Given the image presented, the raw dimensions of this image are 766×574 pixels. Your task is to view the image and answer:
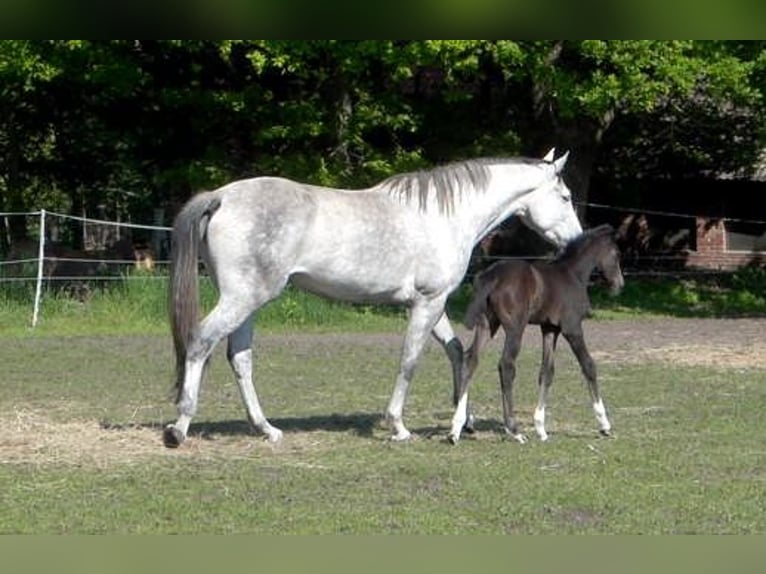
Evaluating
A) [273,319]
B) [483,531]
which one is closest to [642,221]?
[273,319]

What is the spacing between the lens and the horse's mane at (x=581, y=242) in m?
9.73

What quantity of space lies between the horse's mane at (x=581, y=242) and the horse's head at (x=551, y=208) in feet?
0.88

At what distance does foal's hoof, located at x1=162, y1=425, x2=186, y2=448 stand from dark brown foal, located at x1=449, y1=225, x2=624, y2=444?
1.90 meters

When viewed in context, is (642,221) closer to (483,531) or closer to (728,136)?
(728,136)

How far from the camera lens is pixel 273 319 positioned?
2020 centimetres

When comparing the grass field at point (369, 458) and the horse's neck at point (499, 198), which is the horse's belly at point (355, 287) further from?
the grass field at point (369, 458)

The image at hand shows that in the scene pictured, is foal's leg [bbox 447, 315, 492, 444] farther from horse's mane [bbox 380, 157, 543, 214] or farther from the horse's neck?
horse's mane [bbox 380, 157, 543, 214]

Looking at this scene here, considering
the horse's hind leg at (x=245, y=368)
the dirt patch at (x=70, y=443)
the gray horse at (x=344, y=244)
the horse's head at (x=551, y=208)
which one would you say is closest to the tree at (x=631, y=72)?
the horse's head at (x=551, y=208)

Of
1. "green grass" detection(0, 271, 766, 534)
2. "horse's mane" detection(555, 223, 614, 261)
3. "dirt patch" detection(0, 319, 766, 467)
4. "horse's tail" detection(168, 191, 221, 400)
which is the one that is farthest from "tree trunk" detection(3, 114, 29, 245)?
"horse's mane" detection(555, 223, 614, 261)

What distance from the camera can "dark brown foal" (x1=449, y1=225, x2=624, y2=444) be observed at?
934 cm

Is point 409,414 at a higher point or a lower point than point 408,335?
lower

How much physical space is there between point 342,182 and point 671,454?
15022 mm

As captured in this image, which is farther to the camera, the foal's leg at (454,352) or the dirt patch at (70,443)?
the foal's leg at (454,352)

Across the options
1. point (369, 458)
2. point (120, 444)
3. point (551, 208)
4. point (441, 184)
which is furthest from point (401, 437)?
point (551, 208)
